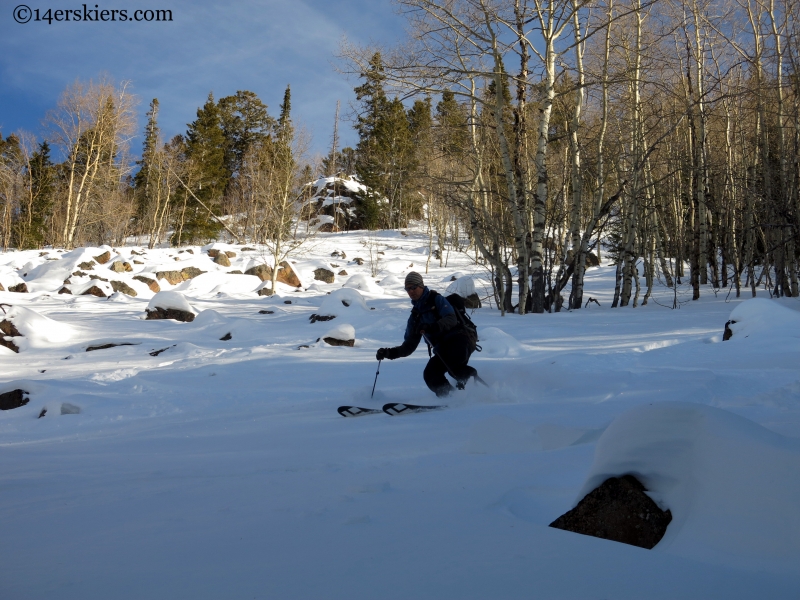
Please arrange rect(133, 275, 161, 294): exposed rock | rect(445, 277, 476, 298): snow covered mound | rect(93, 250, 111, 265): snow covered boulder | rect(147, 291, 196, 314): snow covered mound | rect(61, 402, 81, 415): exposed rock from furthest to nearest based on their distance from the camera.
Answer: rect(93, 250, 111, 265): snow covered boulder
rect(133, 275, 161, 294): exposed rock
rect(445, 277, 476, 298): snow covered mound
rect(147, 291, 196, 314): snow covered mound
rect(61, 402, 81, 415): exposed rock

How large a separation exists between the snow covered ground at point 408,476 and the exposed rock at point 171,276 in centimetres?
1633

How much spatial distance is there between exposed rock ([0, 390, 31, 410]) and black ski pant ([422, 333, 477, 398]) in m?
4.31

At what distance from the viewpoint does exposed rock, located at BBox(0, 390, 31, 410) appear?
5531mm

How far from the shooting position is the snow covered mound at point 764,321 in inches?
243

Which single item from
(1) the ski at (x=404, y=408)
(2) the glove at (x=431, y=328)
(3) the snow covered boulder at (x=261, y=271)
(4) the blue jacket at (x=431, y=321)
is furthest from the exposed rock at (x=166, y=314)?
(3) the snow covered boulder at (x=261, y=271)

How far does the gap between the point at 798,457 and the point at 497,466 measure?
128 centimetres

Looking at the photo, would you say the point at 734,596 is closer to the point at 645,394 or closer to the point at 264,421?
the point at 645,394

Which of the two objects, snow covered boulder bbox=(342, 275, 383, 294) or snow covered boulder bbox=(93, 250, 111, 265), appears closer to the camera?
snow covered boulder bbox=(342, 275, 383, 294)

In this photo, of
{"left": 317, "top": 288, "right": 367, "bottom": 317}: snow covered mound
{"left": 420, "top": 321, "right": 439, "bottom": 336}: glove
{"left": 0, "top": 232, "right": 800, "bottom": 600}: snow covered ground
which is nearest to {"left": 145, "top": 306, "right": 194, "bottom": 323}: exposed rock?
{"left": 317, "top": 288, "right": 367, "bottom": 317}: snow covered mound

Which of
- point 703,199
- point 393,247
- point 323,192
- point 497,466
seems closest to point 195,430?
point 497,466

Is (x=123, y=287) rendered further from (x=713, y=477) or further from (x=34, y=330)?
(x=713, y=477)

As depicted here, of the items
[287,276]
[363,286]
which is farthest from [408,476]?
[287,276]

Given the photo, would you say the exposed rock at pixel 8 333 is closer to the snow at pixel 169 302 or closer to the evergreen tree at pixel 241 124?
the snow at pixel 169 302

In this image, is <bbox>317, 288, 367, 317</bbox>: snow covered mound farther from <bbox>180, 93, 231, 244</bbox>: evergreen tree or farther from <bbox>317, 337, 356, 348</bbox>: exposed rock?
<bbox>180, 93, 231, 244</bbox>: evergreen tree
